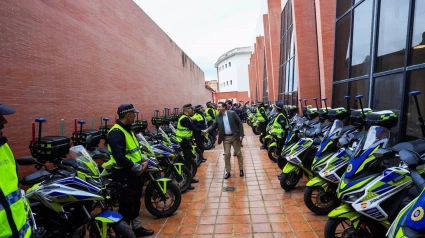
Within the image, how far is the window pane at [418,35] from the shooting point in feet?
14.3

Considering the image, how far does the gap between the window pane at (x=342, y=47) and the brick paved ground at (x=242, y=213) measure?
3.75m

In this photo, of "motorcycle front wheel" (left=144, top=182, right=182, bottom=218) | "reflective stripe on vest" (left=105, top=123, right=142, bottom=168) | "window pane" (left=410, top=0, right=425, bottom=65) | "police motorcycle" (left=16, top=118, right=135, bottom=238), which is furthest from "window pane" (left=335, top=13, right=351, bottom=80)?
"police motorcycle" (left=16, top=118, right=135, bottom=238)

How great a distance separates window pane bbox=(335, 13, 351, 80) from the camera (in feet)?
24.6

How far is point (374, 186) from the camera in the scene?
A: 251cm

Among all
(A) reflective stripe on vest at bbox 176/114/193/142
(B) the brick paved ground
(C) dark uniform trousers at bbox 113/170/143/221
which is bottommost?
(B) the brick paved ground

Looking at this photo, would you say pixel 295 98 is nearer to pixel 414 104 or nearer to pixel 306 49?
pixel 306 49

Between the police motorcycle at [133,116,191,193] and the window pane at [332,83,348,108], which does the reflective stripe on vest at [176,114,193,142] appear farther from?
the window pane at [332,83,348,108]

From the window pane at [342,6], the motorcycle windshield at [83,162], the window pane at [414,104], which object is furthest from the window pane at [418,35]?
the motorcycle windshield at [83,162]

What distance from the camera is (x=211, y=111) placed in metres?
11.1

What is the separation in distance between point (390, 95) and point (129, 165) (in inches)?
190

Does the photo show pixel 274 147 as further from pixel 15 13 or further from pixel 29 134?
pixel 15 13

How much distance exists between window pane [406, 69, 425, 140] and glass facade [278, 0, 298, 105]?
757 centimetres

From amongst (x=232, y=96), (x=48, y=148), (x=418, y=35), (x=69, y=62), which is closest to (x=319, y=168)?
(x=418, y=35)

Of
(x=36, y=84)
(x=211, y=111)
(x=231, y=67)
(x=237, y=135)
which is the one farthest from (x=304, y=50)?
(x=231, y=67)
